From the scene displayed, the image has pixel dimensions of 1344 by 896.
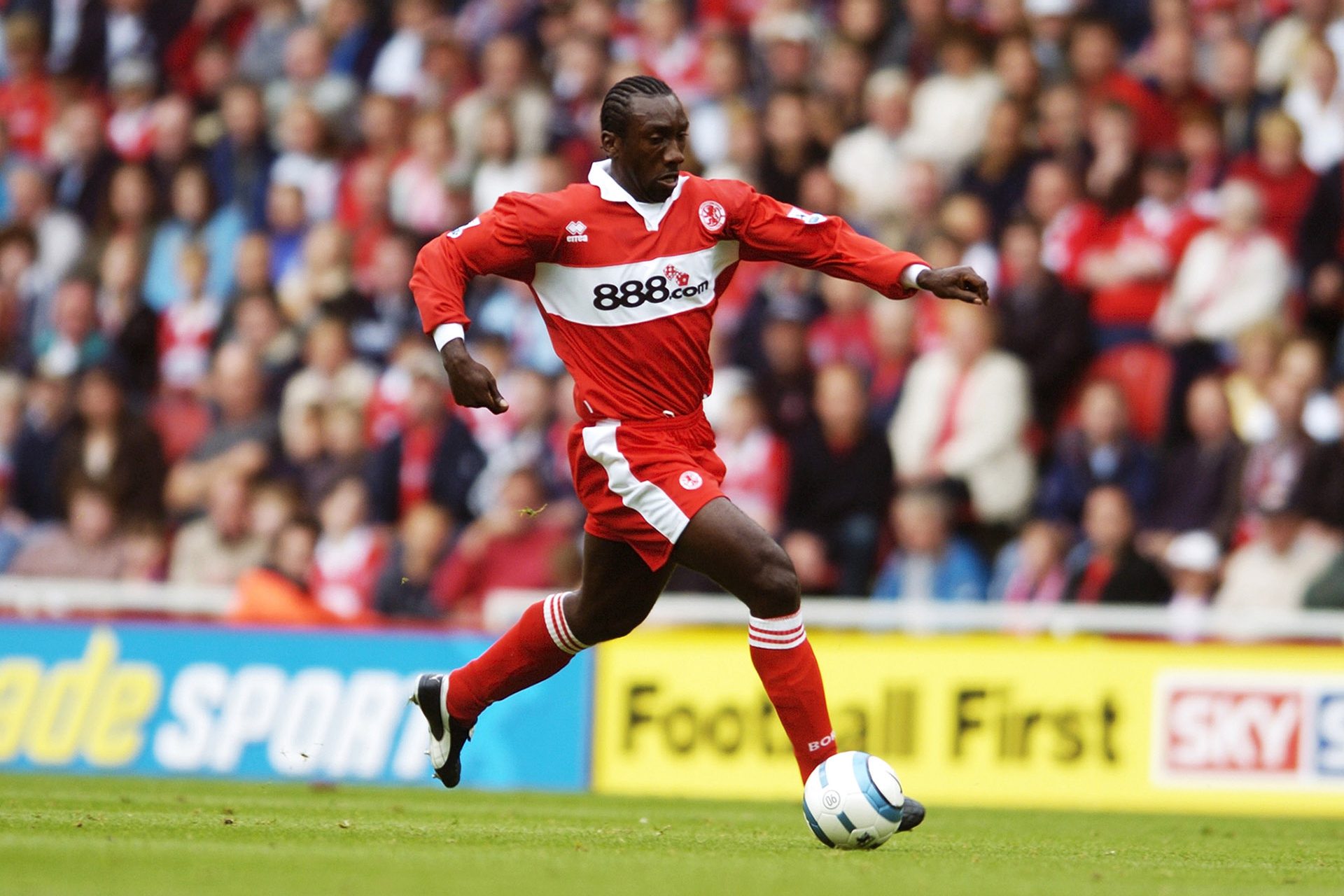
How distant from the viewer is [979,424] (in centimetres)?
1325

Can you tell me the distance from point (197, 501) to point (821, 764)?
8.37 meters

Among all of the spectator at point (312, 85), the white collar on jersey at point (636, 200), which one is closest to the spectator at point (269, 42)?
the spectator at point (312, 85)

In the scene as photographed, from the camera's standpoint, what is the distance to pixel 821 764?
771cm

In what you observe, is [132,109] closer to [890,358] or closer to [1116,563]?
[890,358]

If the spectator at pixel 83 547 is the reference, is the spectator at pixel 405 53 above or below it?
above

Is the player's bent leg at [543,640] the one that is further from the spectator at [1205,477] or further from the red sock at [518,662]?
the spectator at [1205,477]

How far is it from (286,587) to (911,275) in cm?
691

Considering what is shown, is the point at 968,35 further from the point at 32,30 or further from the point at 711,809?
the point at 32,30

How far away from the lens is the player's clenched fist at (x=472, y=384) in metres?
7.32

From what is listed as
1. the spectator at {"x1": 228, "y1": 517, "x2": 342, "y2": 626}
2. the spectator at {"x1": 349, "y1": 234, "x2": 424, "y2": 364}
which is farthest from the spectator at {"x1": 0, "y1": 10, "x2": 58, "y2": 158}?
the spectator at {"x1": 228, "y1": 517, "x2": 342, "y2": 626}

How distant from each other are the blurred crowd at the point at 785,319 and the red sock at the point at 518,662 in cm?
446

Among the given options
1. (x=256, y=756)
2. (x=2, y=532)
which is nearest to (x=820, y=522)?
(x=256, y=756)

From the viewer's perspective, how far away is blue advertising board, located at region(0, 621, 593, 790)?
1276 centimetres

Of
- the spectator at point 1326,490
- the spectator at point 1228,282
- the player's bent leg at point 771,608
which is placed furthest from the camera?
the spectator at point 1228,282
